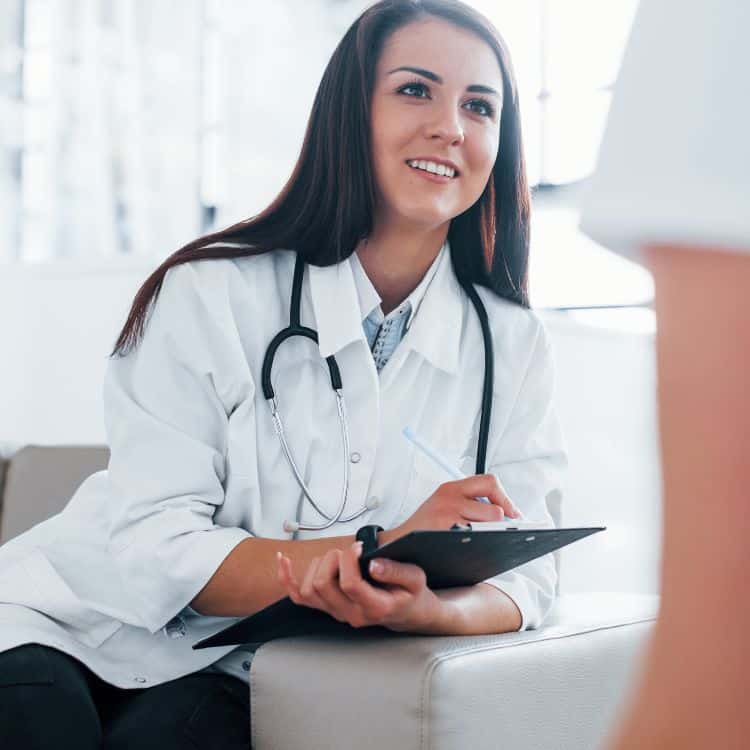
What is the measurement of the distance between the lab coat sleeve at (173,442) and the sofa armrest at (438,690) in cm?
16

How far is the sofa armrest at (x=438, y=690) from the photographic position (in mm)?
923

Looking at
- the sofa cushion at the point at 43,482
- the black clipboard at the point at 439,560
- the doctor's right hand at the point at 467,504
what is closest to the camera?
the black clipboard at the point at 439,560

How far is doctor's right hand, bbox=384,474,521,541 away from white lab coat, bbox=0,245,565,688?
19 centimetres

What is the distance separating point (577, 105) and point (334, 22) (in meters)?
0.92

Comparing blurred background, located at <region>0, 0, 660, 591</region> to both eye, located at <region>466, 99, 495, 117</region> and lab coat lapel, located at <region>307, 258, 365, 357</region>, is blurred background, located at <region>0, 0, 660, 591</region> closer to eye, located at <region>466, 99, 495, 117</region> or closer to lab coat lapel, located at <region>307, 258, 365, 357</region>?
eye, located at <region>466, 99, 495, 117</region>

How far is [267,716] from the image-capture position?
103 centimetres

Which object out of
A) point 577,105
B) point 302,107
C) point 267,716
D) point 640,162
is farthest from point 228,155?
point 640,162

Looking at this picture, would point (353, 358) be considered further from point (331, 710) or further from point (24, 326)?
point (24, 326)

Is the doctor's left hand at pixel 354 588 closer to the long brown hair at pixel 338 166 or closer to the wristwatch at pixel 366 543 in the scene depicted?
the wristwatch at pixel 366 543

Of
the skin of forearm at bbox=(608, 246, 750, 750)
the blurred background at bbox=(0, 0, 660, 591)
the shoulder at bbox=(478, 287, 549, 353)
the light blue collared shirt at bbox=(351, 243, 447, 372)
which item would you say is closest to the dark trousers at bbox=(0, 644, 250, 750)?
the light blue collared shirt at bbox=(351, 243, 447, 372)

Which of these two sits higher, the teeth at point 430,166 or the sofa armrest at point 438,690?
the teeth at point 430,166

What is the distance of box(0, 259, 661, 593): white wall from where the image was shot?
2.35 m

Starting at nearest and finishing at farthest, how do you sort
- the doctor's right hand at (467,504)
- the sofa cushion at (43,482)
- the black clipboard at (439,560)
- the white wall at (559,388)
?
the black clipboard at (439,560) < the doctor's right hand at (467,504) < the sofa cushion at (43,482) < the white wall at (559,388)

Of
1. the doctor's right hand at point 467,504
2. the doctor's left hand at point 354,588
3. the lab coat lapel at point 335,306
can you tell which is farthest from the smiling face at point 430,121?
the doctor's left hand at point 354,588
